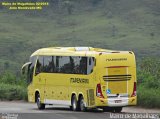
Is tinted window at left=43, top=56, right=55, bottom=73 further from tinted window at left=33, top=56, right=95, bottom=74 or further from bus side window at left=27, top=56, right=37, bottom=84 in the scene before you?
bus side window at left=27, top=56, right=37, bottom=84

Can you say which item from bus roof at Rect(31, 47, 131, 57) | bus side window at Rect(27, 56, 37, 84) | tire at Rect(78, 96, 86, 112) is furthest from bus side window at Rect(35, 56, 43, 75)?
tire at Rect(78, 96, 86, 112)

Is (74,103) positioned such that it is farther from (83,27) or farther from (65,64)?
(83,27)

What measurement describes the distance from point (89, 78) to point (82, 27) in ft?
427

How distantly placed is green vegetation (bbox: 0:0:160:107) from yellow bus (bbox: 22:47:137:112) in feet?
267

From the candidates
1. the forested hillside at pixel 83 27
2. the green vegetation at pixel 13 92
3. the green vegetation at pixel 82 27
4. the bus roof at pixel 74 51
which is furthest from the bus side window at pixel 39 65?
the forested hillside at pixel 83 27

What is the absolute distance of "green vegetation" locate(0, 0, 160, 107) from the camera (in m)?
131

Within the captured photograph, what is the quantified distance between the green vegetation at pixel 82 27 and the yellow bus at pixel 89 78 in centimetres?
8142

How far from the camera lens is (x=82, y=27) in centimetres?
15738

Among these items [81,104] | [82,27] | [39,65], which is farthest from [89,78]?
[82,27]

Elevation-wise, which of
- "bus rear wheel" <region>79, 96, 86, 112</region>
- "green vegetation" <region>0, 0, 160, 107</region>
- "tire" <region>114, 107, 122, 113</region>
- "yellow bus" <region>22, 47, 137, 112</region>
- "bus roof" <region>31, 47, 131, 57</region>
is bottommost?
"tire" <region>114, 107, 122, 113</region>

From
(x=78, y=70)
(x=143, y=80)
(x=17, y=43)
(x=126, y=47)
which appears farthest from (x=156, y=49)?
(x=78, y=70)

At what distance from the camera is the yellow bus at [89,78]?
88.5 ft

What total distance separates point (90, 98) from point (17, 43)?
360ft

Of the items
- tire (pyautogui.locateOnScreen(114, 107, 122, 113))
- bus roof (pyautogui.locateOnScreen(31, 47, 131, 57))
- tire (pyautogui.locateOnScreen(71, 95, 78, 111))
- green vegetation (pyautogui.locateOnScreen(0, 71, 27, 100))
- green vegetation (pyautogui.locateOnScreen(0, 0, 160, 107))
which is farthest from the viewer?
green vegetation (pyautogui.locateOnScreen(0, 0, 160, 107))
